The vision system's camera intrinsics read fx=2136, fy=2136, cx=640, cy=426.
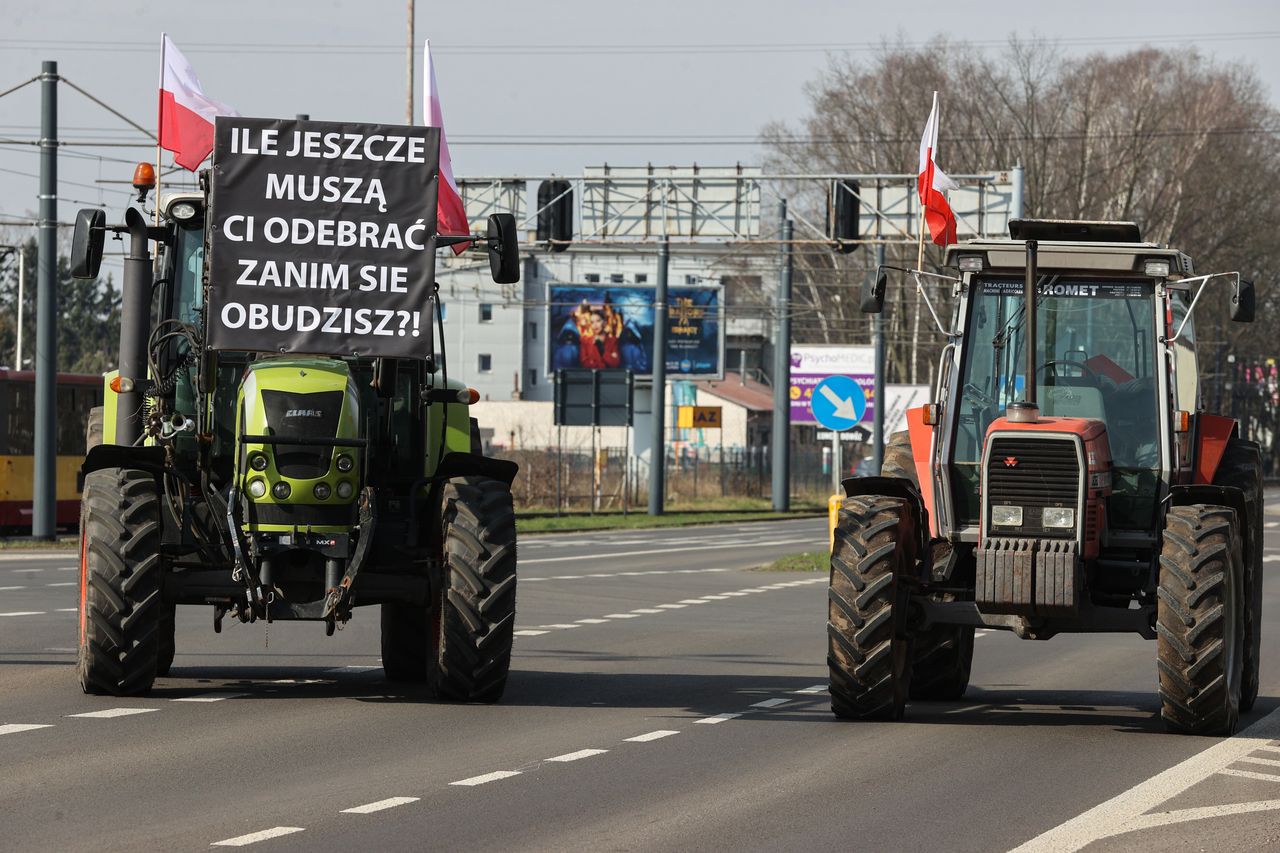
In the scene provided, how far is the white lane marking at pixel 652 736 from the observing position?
38.6 ft

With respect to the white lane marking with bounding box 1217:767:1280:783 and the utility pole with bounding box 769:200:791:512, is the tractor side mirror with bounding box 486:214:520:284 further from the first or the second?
the utility pole with bounding box 769:200:791:512

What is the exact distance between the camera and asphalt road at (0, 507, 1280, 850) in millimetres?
8758

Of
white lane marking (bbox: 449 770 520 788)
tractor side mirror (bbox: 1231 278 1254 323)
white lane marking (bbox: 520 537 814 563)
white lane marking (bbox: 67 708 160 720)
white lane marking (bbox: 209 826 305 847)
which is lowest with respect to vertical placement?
white lane marking (bbox: 520 537 814 563)

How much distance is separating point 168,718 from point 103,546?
1087 millimetres

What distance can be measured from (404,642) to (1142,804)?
6.31 m

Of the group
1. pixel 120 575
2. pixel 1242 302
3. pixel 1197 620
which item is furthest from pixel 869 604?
pixel 120 575

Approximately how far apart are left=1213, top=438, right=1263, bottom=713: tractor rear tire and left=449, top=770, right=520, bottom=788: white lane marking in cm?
510

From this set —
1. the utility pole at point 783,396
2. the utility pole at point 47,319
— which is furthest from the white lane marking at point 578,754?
the utility pole at point 783,396

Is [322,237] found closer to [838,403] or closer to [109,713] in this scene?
[109,713]

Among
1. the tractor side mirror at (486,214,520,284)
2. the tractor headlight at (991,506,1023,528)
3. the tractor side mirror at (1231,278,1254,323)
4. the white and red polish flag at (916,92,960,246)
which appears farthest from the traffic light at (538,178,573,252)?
the tractor headlight at (991,506,1023,528)

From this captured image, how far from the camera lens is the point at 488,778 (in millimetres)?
10102

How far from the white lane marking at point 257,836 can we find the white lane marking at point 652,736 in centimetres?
341

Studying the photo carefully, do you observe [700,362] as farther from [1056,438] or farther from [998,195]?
[1056,438]

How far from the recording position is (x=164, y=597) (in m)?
12.8
